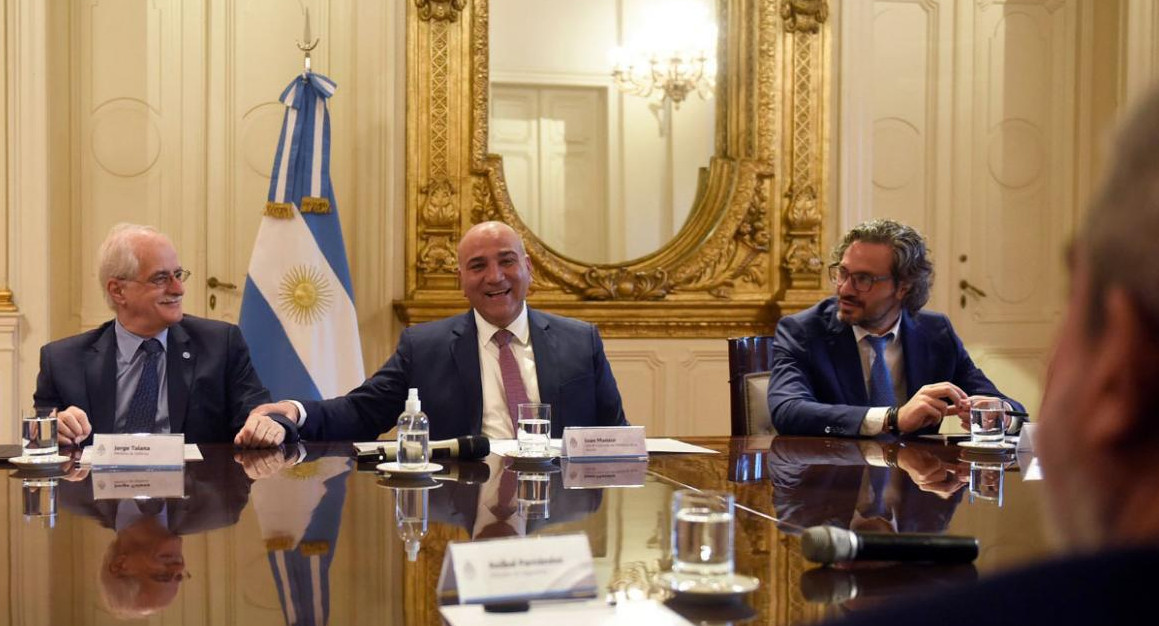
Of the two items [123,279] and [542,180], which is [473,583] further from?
[542,180]

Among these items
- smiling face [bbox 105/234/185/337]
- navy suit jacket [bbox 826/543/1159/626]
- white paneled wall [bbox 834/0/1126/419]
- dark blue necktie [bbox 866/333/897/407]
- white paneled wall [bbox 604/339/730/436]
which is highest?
white paneled wall [bbox 834/0/1126/419]

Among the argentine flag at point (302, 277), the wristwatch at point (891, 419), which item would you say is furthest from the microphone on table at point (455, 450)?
the argentine flag at point (302, 277)

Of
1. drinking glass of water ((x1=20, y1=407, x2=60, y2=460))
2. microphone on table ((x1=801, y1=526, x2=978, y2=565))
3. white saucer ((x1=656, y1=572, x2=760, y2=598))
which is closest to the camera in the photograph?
white saucer ((x1=656, y1=572, x2=760, y2=598))

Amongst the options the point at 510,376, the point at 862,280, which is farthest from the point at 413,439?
the point at 862,280

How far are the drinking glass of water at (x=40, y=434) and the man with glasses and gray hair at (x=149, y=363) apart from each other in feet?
1.77

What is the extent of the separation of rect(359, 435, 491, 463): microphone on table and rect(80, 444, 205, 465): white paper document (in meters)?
0.38

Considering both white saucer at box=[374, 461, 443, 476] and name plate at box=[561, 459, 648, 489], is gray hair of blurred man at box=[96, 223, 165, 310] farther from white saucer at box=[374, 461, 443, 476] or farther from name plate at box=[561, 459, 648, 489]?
name plate at box=[561, 459, 648, 489]

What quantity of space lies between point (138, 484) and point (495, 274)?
4.84ft

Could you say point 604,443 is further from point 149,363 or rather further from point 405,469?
point 149,363

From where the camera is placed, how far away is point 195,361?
3453 millimetres

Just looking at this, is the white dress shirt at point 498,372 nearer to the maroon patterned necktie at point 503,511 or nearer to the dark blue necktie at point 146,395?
the dark blue necktie at point 146,395

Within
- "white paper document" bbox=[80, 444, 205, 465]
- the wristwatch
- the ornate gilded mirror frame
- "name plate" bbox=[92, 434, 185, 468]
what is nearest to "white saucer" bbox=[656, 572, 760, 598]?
"name plate" bbox=[92, 434, 185, 468]

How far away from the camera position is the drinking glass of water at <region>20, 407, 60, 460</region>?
106 inches

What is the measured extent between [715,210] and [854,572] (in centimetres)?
470
